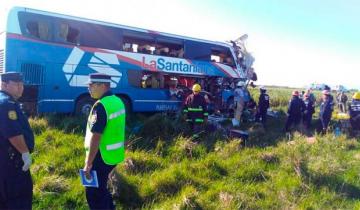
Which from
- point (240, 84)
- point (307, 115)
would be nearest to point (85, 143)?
point (307, 115)

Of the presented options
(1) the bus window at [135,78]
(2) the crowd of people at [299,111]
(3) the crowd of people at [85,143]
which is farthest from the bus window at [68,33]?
(3) the crowd of people at [85,143]

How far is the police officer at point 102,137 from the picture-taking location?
370 cm

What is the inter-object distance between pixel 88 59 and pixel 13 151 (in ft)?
23.1

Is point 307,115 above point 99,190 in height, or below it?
above

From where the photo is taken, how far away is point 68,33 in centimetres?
992

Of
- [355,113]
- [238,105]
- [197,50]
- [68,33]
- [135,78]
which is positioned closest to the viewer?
[68,33]

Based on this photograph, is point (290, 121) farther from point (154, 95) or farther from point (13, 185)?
point (13, 185)

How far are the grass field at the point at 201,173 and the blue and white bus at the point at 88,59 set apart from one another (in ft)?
5.06

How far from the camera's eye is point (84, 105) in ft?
34.2

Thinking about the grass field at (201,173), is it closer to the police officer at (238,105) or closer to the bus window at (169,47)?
the police officer at (238,105)

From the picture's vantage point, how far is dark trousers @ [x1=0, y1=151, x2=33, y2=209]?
342 centimetres

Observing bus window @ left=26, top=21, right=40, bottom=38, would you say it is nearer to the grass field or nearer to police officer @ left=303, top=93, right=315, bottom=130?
the grass field

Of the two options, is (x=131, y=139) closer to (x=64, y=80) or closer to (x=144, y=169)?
(x=144, y=169)

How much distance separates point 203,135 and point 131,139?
88.0 inches
